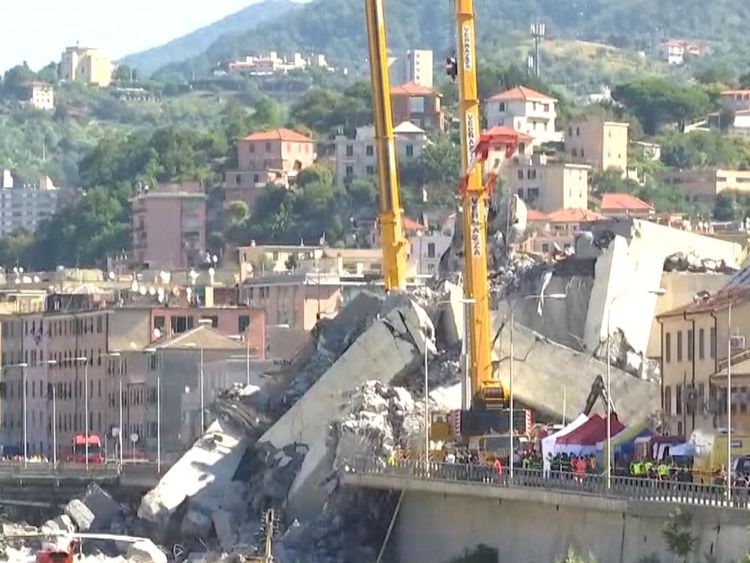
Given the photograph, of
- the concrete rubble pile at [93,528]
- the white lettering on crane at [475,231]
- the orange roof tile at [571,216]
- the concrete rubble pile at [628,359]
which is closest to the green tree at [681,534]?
the white lettering on crane at [475,231]

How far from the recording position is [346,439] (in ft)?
294

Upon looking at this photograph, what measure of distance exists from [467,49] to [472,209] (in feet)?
12.3

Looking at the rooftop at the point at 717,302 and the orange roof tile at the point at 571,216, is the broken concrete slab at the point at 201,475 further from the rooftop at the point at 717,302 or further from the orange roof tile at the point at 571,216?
the orange roof tile at the point at 571,216

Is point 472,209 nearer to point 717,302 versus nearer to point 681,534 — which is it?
point 717,302

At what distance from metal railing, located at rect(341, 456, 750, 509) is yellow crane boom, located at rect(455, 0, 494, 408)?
3915mm

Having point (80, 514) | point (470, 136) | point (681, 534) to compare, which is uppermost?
point (470, 136)

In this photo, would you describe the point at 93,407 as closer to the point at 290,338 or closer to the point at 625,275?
the point at 290,338

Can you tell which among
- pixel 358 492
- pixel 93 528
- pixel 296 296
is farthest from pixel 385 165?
pixel 296 296

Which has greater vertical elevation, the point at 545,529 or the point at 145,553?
the point at 545,529

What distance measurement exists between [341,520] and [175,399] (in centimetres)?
4102

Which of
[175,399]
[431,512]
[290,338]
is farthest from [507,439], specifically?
[290,338]

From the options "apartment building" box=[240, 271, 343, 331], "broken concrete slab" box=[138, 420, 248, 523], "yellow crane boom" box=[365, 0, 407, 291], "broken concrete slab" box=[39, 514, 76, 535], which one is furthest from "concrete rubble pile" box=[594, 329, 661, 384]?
"apartment building" box=[240, 271, 343, 331]

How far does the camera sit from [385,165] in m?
104

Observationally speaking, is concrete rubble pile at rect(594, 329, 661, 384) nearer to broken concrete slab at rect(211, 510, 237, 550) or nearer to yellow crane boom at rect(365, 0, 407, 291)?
broken concrete slab at rect(211, 510, 237, 550)
